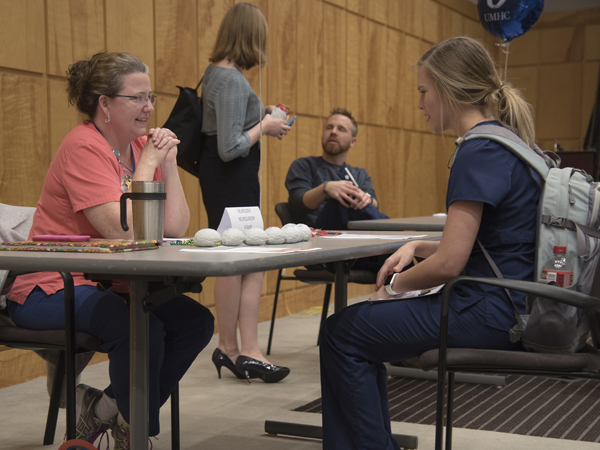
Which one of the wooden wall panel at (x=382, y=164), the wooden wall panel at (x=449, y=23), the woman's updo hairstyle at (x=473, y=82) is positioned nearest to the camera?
the woman's updo hairstyle at (x=473, y=82)

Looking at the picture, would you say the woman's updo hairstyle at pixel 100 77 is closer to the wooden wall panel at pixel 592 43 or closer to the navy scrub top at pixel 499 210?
the navy scrub top at pixel 499 210

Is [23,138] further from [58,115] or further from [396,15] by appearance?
[396,15]

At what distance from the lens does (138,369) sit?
1.67 metres

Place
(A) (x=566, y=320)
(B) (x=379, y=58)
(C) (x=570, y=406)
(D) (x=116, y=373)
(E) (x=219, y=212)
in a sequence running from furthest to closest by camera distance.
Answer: (B) (x=379, y=58) → (E) (x=219, y=212) → (C) (x=570, y=406) → (D) (x=116, y=373) → (A) (x=566, y=320)

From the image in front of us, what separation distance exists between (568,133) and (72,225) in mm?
8584

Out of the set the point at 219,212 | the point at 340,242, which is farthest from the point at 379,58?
the point at 340,242

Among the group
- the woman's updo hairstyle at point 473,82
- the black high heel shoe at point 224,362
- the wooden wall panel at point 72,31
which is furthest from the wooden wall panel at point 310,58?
the woman's updo hairstyle at point 473,82

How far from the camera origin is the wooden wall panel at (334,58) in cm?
580

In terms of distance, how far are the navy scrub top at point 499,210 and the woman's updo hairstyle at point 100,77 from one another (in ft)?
3.46

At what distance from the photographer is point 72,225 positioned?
2.01m

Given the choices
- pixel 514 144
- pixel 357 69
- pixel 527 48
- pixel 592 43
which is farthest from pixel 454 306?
pixel 527 48

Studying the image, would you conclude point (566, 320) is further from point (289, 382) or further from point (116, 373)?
point (289, 382)

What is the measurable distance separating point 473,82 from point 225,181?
1618 mm

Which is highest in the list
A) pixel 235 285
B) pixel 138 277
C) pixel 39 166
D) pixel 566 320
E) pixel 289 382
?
pixel 39 166
